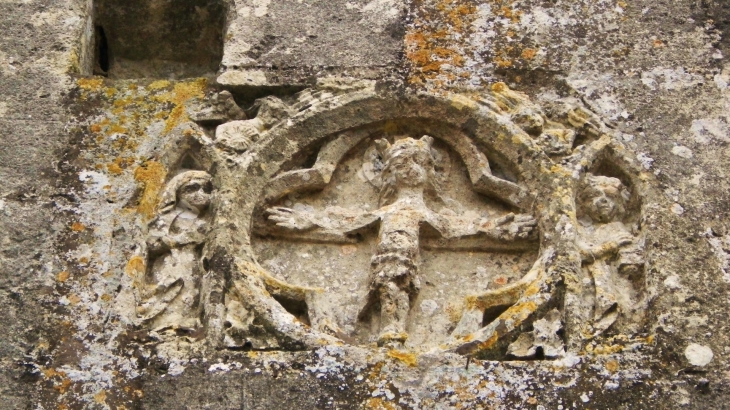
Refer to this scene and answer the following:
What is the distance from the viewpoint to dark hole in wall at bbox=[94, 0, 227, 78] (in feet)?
22.8

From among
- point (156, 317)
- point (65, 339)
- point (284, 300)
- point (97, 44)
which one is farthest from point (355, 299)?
point (97, 44)

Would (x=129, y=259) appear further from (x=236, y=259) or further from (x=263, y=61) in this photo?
(x=263, y=61)

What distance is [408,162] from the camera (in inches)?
229

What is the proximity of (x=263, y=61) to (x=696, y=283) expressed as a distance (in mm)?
2287

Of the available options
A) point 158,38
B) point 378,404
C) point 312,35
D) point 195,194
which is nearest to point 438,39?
point 312,35

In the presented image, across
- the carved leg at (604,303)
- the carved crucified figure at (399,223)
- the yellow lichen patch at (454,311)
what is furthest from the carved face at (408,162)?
the carved leg at (604,303)

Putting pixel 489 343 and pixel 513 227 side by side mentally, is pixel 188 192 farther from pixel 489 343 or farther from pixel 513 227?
pixel 489 343

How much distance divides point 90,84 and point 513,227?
2090 millimetres

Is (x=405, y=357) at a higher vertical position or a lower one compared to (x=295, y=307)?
lower

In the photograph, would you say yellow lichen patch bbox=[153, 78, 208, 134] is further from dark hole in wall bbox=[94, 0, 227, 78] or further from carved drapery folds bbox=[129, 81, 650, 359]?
dark hole in wall bbox=[94, 0, 227, 78]

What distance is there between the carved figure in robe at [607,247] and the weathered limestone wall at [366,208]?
16 millimetres

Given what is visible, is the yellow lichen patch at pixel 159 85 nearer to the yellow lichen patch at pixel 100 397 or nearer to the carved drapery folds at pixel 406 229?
the carved drapery folds at pixel 406 229

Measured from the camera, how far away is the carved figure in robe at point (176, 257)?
17.4 feet

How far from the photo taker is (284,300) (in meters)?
5.35
